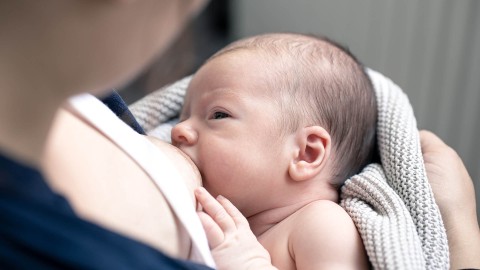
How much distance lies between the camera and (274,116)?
0.89m

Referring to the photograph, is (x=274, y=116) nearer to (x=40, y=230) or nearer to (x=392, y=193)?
(x=392, y=193)

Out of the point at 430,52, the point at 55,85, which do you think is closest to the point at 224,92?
the point at 55,85

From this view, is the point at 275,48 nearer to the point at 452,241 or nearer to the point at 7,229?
the point at 452,241

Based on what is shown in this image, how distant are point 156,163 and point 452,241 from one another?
1.36 feet

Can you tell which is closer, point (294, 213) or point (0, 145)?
point (0, 145)

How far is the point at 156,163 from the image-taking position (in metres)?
0.66

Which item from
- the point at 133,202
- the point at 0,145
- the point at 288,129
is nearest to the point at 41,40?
the point at 0,145

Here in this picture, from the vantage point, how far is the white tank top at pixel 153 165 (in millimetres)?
644

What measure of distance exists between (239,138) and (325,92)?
148mm

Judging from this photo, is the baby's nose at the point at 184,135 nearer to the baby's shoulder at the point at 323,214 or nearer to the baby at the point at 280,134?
the baby at the point at 280,134

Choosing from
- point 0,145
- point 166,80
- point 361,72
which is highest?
point 0,145

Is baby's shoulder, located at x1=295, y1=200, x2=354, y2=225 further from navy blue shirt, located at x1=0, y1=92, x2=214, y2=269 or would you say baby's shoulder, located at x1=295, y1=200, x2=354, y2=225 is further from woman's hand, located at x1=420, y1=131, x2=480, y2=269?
navy blue shirt, located at x1=0, y1=92, x2=214, y2=269

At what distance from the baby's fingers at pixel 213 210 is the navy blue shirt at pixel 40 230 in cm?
28

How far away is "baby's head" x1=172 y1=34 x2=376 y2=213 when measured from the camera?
0.87 meters
